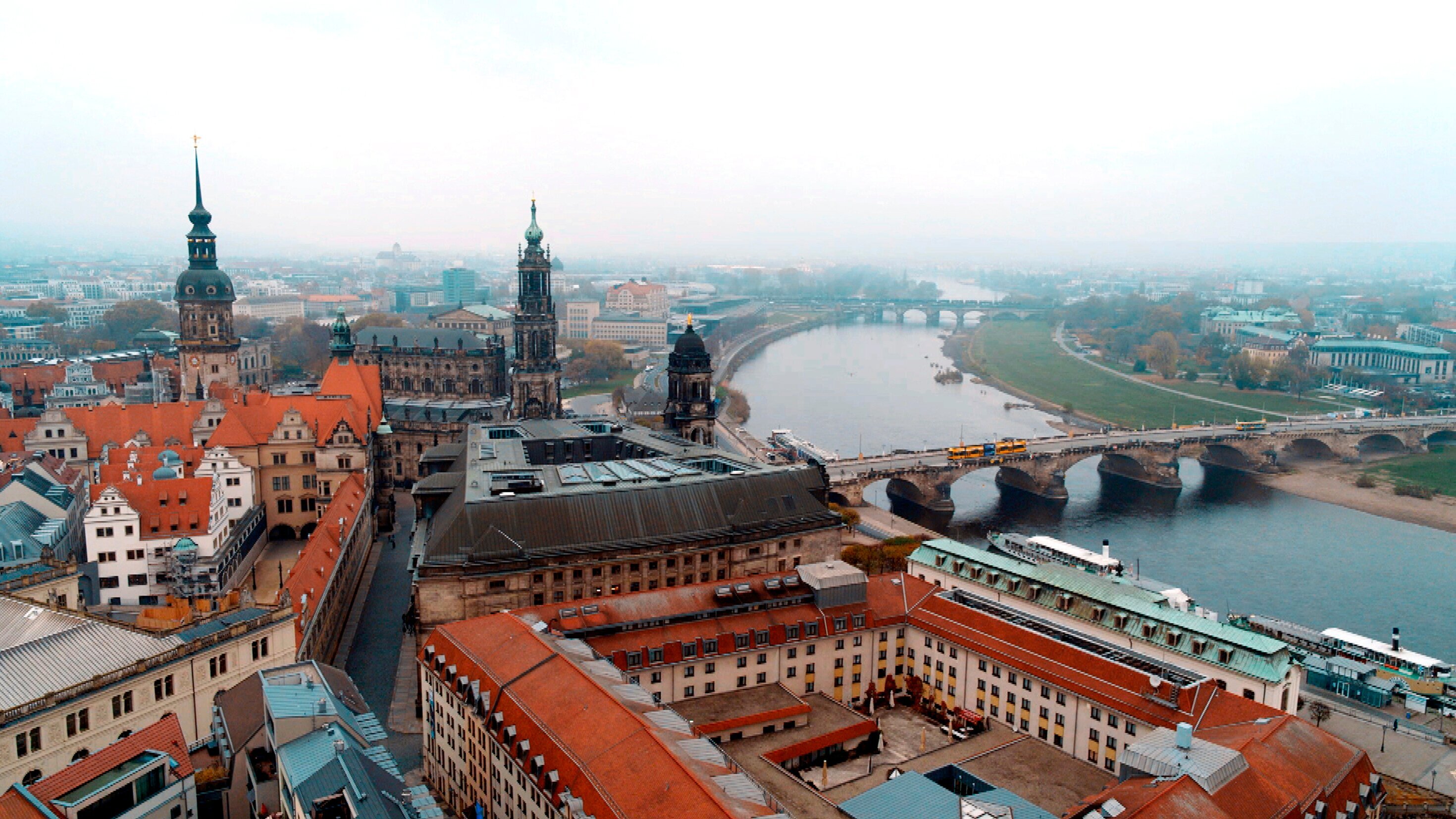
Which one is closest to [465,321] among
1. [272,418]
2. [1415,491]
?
[272,418]

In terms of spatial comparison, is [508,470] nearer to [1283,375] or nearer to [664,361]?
[664,361]

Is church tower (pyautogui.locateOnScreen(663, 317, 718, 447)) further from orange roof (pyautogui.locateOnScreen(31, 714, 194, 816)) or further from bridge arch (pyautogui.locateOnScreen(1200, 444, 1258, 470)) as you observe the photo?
bridge arch (pyautogui.locateOnScreen(1200, 444, 1258, 470))

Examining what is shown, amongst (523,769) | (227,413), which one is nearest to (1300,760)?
(523,769)

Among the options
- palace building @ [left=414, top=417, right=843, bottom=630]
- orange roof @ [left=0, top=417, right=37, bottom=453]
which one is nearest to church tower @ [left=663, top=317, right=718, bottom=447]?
palace building @ [left=414, top=417, right=843, bottom=630]

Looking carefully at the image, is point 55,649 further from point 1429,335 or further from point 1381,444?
point 1429,335

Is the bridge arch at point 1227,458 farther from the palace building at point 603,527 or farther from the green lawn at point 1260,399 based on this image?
the palace building at point 603,527
